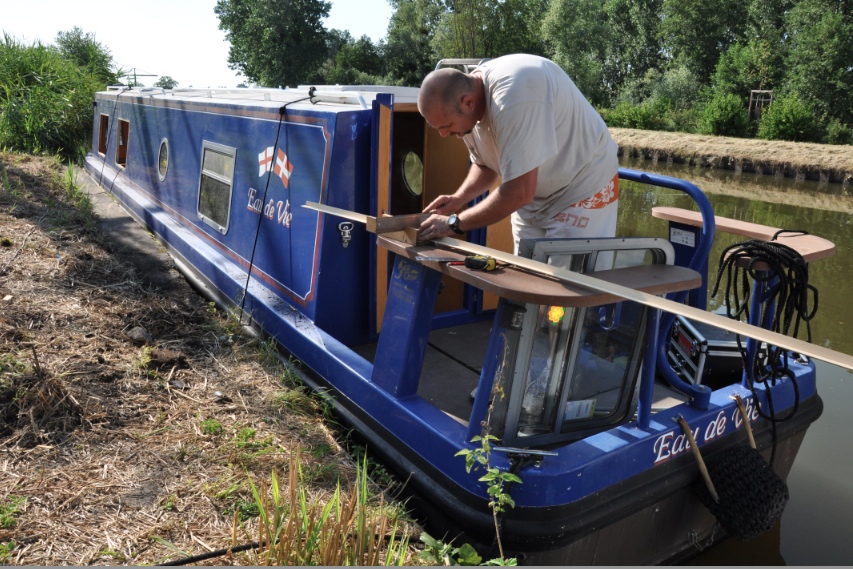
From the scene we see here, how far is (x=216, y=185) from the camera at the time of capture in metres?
5.13

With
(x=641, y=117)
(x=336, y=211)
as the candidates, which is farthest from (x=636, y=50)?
(x=336, y=211)

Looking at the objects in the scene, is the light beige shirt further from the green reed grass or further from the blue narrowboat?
the green reed grass

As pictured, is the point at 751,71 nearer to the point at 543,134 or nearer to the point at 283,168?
the point at 283,168

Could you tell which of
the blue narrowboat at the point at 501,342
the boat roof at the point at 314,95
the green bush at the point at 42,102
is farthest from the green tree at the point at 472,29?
the blue narrowboat at the point at 501,342

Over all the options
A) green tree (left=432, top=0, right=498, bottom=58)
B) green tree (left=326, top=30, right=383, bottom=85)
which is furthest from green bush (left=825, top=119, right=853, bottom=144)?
green tree (left=326, top=30, right=383, bottom=85)

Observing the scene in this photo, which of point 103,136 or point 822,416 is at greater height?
point 103,136

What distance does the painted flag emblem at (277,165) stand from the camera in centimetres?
402

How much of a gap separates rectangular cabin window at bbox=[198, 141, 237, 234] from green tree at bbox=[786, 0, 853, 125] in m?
26.5

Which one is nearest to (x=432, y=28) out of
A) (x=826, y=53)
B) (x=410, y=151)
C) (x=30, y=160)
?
(x=826, y=53)

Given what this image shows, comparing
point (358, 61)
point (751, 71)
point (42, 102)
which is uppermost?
point (358, 61)

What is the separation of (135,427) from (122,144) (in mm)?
6689

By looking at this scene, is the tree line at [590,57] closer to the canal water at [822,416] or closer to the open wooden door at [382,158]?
the open wooden door at [382,158]

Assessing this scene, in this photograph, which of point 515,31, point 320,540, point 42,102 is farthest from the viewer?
point 515,31

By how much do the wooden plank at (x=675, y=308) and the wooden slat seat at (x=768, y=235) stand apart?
1200mm
